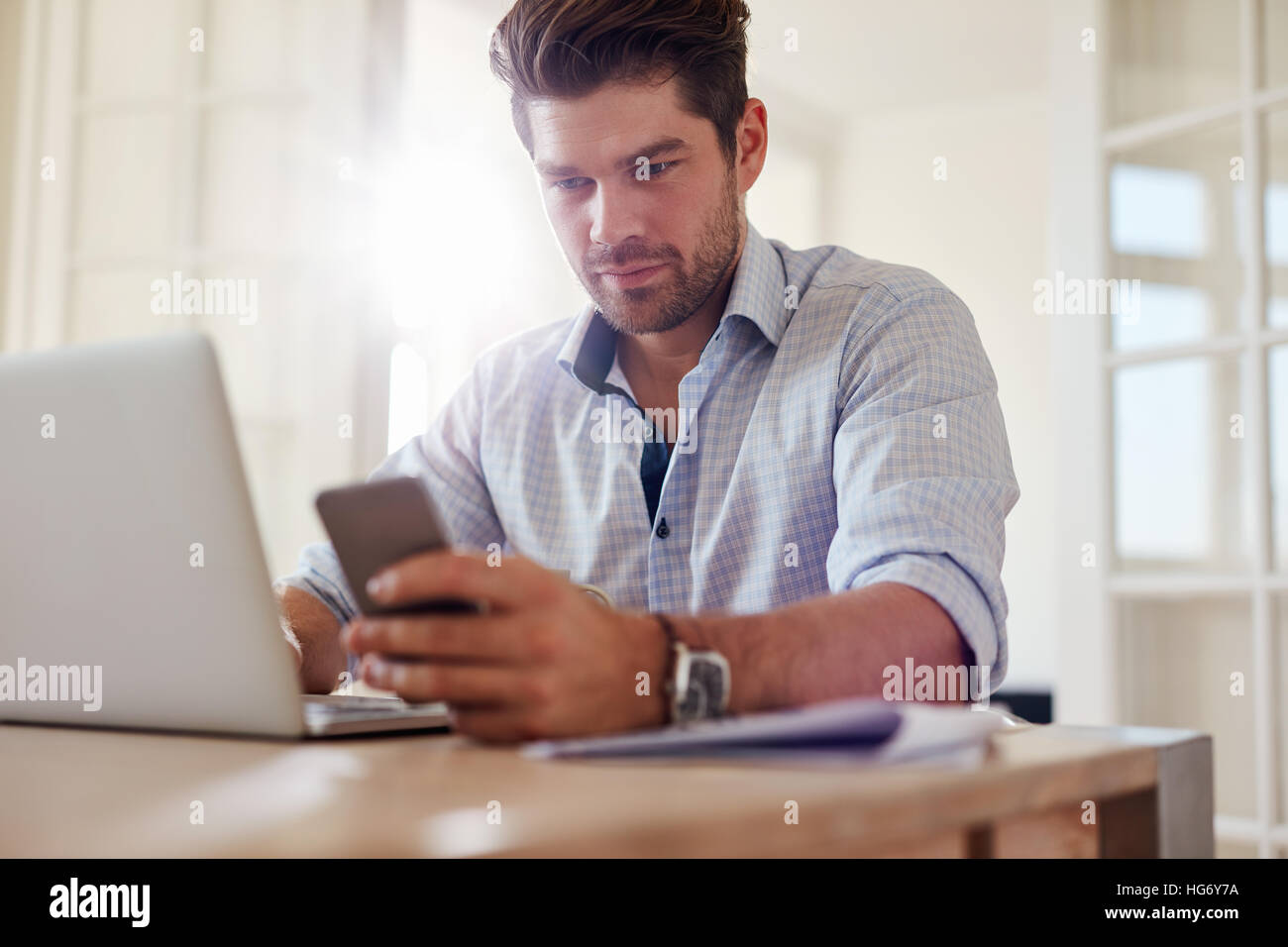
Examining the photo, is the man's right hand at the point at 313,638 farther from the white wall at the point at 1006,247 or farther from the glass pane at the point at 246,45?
the white wall at the point at 1006,247

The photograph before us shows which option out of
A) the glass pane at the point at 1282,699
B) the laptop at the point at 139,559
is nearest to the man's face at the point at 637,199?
the laptop at the point at 139,559

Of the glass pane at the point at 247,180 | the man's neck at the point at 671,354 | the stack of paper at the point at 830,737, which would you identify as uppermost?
the glass pane at the point at 247,180

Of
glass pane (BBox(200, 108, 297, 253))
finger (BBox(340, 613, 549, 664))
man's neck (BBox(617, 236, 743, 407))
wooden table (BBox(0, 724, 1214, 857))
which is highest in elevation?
glass pane (BBox(200, 108, 297, 253))

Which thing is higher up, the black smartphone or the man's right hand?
the black smartphone

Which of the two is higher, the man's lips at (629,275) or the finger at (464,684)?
the man's lips at (629,275)

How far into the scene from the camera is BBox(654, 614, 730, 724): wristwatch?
65 cm

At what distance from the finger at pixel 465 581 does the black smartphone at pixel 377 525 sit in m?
0.02

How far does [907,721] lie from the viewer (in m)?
0.54

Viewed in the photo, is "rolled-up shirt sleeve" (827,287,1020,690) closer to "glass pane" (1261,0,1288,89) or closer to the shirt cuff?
the shirt cuff

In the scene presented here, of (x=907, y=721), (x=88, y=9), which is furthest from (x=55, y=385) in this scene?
→ (x=88, y=9)

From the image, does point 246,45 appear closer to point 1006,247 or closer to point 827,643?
point 827,643

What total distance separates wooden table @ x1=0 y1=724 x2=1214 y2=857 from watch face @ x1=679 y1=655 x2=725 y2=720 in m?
0.11

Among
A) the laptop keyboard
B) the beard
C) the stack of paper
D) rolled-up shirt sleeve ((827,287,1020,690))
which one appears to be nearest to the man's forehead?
the beard

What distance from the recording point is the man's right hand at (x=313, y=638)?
111 cm
